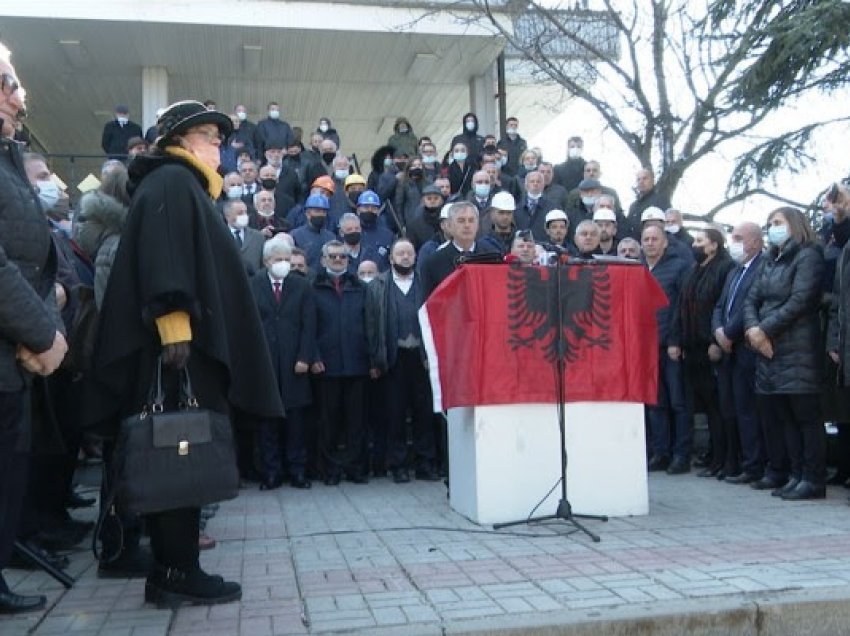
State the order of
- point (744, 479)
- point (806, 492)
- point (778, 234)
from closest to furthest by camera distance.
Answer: point (806, 492)
point (778, 234)
point (744, 479)

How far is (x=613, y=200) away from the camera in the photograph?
38.1ft

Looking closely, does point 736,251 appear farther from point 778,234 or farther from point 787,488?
point 787,488

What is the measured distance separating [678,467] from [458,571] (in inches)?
183

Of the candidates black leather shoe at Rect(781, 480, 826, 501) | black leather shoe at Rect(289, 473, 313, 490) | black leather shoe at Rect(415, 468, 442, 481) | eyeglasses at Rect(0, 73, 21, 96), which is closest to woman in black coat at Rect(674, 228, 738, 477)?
black leather shoe at Rect(781, 480, 826, 501)

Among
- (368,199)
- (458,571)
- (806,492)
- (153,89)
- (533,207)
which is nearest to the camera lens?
(458,571)

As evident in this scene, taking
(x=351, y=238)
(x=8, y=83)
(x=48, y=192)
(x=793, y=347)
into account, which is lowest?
(x=793, y=347)

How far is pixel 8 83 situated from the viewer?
4141 mm

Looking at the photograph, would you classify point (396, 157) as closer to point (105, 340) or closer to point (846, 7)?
point (846, 7)

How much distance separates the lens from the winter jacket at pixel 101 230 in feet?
17.1

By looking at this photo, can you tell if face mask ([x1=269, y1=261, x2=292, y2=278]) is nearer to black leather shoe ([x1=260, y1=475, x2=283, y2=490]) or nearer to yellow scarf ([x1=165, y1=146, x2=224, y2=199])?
black leather shoe ([x1=260, y1=475, x2=283, y2=490])

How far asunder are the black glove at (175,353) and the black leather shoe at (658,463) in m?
6.28

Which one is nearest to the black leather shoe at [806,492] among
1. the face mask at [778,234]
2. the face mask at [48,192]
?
the face mask at [778,234]

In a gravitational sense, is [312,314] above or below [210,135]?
below

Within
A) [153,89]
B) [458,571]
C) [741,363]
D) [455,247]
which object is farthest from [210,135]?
[153,89]
